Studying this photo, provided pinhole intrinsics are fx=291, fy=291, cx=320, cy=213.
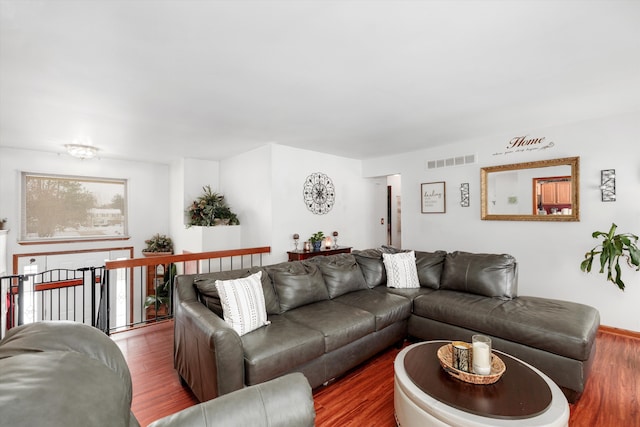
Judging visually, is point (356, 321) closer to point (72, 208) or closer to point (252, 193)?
point (252, 193)

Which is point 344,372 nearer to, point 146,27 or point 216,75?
point 216,75

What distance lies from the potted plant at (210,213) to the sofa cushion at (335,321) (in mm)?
3002

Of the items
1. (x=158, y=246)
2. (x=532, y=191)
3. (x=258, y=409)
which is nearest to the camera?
(x=258, y=409)

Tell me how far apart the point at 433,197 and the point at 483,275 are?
2078 mm

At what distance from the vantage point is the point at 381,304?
277cm

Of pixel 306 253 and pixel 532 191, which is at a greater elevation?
pixel 532 191

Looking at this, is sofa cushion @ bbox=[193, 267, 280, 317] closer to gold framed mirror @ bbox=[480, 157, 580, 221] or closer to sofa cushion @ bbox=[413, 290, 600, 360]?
sofa cushion @ bbox=[413, 290, 600, 360]

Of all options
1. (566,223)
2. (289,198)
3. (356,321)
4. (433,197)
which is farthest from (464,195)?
(356,321)

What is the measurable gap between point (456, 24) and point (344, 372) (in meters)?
2.59

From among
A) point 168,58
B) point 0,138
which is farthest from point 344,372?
point 0,138

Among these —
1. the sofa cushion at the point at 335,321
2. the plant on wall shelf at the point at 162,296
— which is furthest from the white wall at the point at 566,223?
the plant on wall shelf at the point at 162,296

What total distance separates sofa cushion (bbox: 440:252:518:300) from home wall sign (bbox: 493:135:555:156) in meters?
1.75

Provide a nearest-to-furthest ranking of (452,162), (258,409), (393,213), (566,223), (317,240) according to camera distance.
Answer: (258,409)
(566,223)
(452,162)
(317,240)
(393,213)

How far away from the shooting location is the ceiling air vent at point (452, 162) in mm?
4410
